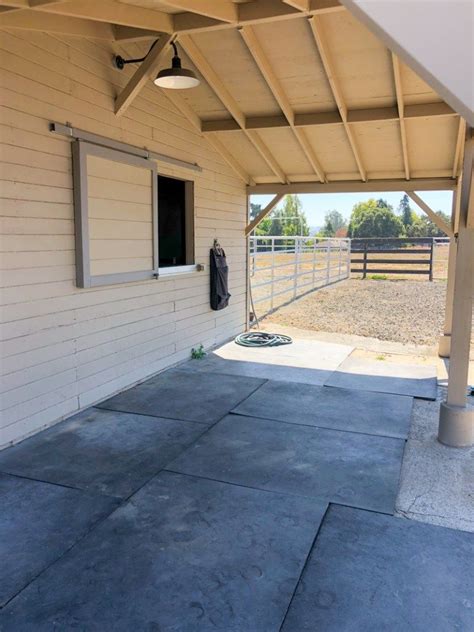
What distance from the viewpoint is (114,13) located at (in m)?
Result: 3.26

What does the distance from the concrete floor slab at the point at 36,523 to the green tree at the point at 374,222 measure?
103ft

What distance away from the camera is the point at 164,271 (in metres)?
5.32

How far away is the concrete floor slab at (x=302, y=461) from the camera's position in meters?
2.85

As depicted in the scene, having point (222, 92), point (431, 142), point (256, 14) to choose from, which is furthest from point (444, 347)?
point (256, 14)

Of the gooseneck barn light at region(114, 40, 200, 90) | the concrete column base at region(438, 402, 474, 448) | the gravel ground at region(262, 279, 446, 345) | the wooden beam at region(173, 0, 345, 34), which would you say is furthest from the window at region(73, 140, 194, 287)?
the gravel ground at region(262, 279, 446, 345)

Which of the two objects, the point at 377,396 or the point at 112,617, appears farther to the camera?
the point at 377,396

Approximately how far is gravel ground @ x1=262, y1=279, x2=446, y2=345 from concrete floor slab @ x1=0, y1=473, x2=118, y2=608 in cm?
561

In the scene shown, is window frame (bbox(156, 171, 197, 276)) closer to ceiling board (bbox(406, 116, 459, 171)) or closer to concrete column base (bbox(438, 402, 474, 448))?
ceiling board (bbox(406, 116, 459, 171))

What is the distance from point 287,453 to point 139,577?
1.46 m

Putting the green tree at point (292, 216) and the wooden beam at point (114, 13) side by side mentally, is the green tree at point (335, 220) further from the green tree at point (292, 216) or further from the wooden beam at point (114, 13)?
the wooden beam at point (114, 13)

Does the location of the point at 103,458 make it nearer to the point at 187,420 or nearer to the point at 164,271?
the point at 187,420

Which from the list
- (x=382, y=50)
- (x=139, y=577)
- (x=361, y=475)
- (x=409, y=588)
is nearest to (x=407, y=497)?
(x=361, y=475)

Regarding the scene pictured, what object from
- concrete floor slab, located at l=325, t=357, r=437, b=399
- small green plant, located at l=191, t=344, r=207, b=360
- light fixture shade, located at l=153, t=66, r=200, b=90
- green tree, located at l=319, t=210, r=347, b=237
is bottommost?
concrete floor slab, located at l=325, t=357, r=437, b=399

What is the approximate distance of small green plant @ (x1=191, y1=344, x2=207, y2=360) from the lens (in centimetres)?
605
